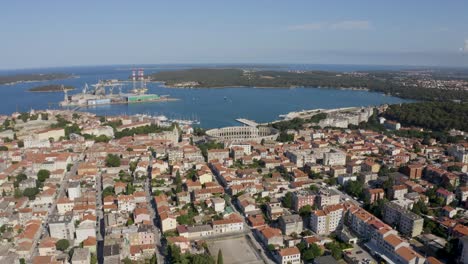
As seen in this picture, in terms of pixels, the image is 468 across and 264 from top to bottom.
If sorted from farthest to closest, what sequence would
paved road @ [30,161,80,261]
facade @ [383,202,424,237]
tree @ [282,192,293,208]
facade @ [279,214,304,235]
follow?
tree @ [282,192,293,208]
facade @ [279,214,304,235]
facade @ [383,202,424,237]
paved road @ [30,161,80,261]

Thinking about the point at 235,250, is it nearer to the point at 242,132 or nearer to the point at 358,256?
the point at 358,256

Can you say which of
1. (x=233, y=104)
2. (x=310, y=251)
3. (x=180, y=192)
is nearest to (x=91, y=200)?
(x=180, y=192)

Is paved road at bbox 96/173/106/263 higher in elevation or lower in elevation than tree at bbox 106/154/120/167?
lower

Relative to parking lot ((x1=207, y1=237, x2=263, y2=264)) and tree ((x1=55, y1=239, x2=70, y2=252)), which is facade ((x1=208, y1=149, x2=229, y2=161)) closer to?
parking lot ((x1=207, y1=237, x2=263, y2=264))

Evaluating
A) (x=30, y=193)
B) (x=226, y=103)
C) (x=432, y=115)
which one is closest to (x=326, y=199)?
(x=30, y=193)

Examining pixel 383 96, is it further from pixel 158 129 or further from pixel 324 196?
pixel 324 196

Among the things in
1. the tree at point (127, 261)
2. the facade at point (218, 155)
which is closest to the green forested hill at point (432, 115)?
the facade at point (218, 155)

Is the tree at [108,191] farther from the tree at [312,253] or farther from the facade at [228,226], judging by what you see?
the tree at [312,253]

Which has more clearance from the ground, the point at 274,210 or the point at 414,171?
the point at 414,171

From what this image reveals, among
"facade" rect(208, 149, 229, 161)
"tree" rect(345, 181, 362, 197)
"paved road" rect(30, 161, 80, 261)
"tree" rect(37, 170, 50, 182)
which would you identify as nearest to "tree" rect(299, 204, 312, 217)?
Result: "tree" rect(345, 181, 362, 197)
